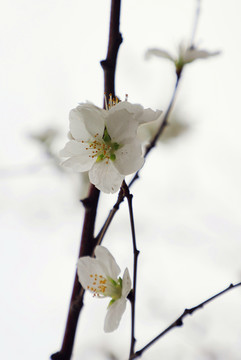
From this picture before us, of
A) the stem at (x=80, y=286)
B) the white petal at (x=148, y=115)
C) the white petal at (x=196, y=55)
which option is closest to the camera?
the white petal at (x=148, y=115)

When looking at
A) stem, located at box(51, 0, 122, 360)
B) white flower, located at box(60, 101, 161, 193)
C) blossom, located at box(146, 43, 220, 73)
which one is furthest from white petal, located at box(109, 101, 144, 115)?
blossom, located at box(146, 43, 220, 73)

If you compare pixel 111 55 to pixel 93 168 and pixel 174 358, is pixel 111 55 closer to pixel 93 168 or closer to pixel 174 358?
pixel 93 168

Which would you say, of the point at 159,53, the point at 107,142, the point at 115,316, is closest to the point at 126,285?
the point at 115,316

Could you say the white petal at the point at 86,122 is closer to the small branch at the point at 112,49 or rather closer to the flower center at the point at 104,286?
the small branch at the point at 112,49

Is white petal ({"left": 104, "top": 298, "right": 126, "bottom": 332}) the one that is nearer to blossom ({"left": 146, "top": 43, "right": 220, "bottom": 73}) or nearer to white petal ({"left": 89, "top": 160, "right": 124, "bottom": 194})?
white petal ({"left": 89, "top": 160, "right": 124, "bottom": 194})

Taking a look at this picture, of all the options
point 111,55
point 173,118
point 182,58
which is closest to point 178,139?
point 173,118

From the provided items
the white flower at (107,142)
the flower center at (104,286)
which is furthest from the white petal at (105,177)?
the flower center at (104,286)
